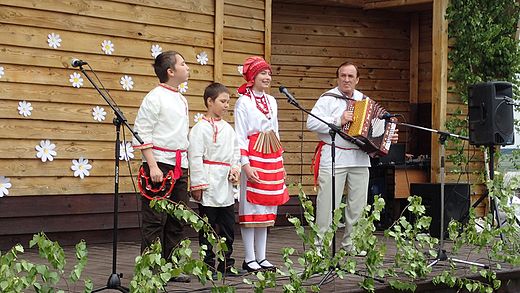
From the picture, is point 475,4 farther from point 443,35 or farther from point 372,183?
point 372,183

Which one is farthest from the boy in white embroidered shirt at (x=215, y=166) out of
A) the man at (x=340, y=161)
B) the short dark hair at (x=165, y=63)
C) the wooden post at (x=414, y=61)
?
the wooden post at (x=414, y=61)

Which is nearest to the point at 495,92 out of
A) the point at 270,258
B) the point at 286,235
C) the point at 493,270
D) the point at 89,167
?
the point at 493,270

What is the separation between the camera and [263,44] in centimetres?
942

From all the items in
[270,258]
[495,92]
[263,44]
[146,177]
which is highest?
[263,44]

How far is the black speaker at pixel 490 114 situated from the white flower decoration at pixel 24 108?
141 inches

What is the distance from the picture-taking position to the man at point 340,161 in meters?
6.86

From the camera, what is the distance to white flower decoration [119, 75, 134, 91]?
27.5 ft

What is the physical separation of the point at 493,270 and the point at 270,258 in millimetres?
1785

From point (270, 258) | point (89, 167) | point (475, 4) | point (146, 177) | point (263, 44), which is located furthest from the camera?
point (475, 4)

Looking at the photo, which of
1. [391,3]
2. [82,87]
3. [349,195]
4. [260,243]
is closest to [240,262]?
[260,243]

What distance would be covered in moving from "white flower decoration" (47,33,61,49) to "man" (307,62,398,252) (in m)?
2.38

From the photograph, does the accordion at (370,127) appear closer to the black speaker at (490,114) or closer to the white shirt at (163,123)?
the black speaker at (490,114)

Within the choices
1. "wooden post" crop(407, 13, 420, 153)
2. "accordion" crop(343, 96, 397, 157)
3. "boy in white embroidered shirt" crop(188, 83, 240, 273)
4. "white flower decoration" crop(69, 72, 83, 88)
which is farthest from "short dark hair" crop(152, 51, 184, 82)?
"wooden post" crop(407, 13, 420, 153)

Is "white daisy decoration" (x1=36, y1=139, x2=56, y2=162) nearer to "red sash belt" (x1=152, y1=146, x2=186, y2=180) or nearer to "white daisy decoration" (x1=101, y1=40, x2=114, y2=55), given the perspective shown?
"white daisy decoration" (x1=101, y1=40, x2=114, y2=55)
